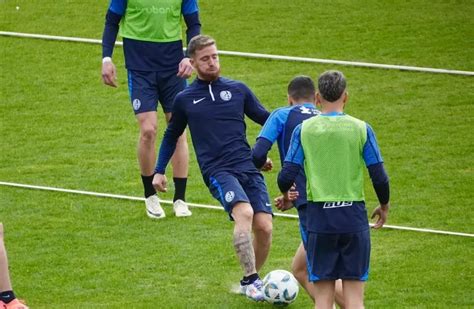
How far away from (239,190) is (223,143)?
46 cm

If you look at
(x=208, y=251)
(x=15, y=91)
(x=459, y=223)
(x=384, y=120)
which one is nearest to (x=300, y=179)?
(x=208, y=251)

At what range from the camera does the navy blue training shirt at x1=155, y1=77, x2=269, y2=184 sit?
1075 cm

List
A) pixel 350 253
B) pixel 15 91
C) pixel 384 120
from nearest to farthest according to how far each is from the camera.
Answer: pixel 350 253
pixel 384 120
pixel 15 91

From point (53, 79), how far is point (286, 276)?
31.7 ft

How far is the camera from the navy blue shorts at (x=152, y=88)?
13023mm

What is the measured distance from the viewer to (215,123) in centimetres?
1080

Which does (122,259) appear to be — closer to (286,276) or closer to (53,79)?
(286,276)

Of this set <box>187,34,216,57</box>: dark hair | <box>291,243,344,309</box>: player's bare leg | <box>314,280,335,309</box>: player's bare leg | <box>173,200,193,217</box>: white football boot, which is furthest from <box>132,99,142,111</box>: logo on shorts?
<box>314,280,335,309</box>: player's bare leg

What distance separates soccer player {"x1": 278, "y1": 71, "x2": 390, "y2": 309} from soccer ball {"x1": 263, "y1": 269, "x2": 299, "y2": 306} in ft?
4.34

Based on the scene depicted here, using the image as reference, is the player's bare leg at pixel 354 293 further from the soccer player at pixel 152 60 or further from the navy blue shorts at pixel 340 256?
the soccer player at pixel 152 60

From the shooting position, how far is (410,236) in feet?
40.2

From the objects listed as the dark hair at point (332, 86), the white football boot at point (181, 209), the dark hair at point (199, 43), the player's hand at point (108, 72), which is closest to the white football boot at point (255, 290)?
the dark hair at point (199, 43)

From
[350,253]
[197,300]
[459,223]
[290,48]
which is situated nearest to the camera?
[350,253]

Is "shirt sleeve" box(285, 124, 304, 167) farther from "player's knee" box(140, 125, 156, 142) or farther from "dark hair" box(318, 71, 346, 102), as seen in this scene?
"player's knee" box(140, 125, 156, 142)
